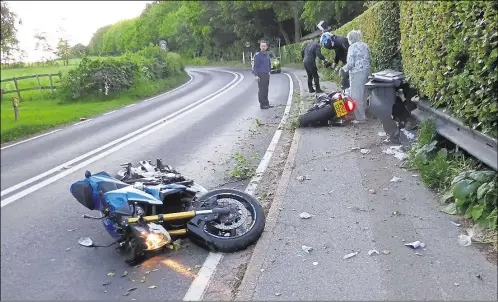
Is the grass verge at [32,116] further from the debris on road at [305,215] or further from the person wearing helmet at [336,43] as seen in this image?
the person wearing helmet at [336,43]

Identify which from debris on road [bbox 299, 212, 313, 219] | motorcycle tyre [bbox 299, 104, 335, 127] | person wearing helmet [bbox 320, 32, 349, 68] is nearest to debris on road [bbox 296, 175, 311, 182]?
debris on road [bbox 299, 212, 313, 219]

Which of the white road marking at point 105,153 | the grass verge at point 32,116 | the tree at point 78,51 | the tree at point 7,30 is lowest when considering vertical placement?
the white road marking at point 105,153

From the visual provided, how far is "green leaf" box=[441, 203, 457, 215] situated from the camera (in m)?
5.05

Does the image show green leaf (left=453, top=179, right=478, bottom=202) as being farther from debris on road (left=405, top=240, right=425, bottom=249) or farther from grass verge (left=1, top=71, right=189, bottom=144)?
grass verge (left=1, top=71, right=189, bottom=144)

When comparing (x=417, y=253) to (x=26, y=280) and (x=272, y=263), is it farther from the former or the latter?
(x=26, y=280)

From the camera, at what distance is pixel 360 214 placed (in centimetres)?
531

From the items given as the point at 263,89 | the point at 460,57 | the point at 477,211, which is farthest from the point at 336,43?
the point at 477,211

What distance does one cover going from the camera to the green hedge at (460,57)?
15.4 feet

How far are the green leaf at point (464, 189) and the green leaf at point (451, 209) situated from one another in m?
0.13

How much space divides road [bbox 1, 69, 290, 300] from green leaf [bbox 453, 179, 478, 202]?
2649mm

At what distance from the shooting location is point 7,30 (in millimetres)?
1826

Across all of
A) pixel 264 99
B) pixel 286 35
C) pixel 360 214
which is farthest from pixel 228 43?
pixel 360 214

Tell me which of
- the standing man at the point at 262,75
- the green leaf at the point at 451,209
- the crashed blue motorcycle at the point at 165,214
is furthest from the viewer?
the standing man at the point at 262,75

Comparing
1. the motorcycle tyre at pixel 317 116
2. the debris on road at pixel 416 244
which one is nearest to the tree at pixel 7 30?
the debris on road at pixel 416 244
